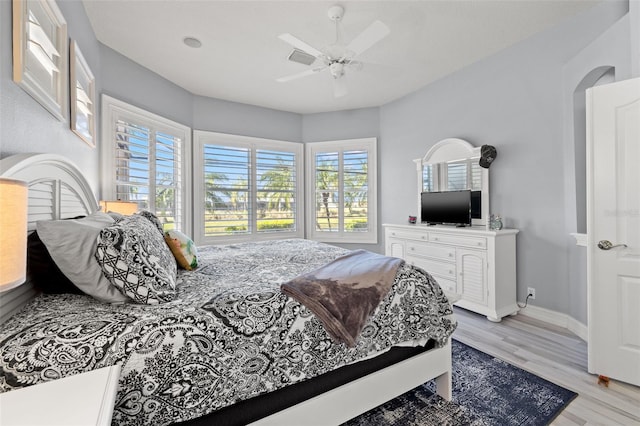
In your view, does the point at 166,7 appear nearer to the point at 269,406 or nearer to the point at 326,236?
the point at 269,406

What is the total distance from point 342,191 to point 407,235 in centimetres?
162

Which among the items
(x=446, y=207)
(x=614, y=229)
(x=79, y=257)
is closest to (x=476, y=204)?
(x=446, y=207)

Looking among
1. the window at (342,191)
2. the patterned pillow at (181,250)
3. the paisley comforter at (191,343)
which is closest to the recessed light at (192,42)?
the patterned pillow at (181,250)

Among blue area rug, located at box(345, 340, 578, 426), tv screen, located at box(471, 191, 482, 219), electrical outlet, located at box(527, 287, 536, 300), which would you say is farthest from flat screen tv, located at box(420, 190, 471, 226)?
blue area rug, located at box(345, 340, 578, 426)

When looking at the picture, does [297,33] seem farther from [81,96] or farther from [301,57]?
[81,96]

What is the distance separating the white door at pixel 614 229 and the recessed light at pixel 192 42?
341cm

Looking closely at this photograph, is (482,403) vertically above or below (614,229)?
below

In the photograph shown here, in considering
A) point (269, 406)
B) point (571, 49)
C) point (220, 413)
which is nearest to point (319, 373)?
point (269, 406)

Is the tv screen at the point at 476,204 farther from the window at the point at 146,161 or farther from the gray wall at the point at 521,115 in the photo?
the window at the point at 146,161

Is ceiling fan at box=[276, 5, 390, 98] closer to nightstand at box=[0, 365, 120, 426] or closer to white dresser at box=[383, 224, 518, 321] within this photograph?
white dresser at box=[383, 224, 518, 321]

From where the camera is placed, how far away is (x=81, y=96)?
2.18 m

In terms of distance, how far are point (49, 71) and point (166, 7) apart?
4.17ft

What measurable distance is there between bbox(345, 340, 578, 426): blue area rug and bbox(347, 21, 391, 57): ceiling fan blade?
97.6 inches

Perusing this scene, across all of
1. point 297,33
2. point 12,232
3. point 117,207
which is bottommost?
point 12,232
